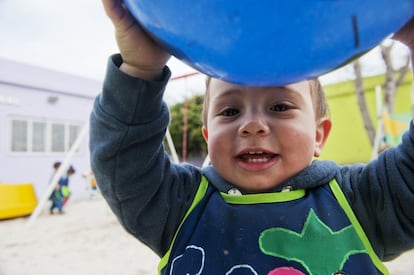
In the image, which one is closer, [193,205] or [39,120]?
[193,205]

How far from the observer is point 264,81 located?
22.6 inches

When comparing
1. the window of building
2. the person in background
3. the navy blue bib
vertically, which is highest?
the navy blue bib

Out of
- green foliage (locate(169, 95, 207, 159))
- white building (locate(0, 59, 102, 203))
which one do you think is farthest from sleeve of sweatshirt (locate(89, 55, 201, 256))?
green foliage (locate(169, 95, 207, 159))

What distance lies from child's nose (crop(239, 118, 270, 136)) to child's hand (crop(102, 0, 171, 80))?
204 mm

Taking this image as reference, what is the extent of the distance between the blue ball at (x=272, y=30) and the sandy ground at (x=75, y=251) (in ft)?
7.84

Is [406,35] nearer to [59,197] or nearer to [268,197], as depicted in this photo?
[268,197]

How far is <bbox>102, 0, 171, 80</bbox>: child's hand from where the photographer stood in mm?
682

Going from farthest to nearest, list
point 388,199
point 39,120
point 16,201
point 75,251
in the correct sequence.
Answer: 1. point 39,120
2. point 16,201
3. point 75,251
4. point 388,199

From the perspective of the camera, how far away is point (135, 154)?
2.64 ft

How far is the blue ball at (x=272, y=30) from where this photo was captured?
47 cm

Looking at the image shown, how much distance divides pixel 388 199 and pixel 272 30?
52 centimetres

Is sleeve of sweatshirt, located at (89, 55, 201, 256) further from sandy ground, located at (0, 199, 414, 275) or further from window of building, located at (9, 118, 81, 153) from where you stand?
window of building, located at (9, 118, 81, 153)

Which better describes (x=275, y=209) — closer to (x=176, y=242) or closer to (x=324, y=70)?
(x=176, y=242)

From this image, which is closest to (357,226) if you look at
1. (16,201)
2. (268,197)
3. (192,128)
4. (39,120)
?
(268,197)
